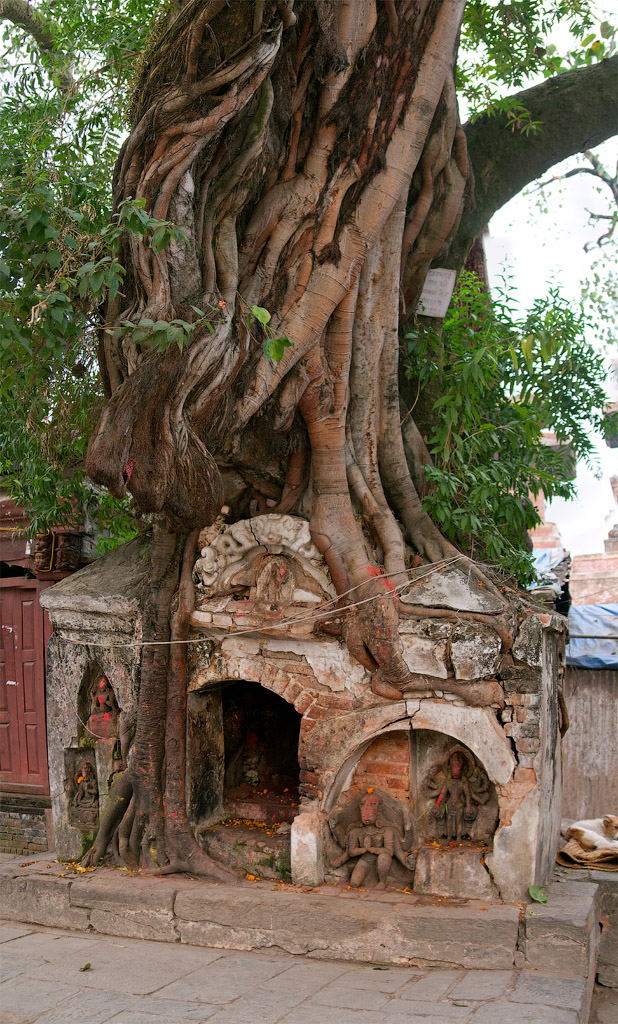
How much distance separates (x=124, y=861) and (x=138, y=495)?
270cm

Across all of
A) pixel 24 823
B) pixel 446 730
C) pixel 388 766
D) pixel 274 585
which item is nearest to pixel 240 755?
pixel 388 766

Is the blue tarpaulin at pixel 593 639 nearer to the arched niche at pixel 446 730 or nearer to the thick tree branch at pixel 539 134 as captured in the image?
the arched niche at pixel 446 730

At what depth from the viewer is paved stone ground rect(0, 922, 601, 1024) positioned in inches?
165

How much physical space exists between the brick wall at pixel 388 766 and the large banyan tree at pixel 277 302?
21.2 inches

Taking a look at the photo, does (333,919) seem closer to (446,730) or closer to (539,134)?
(446,730)

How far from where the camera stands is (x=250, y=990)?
14.9 ft

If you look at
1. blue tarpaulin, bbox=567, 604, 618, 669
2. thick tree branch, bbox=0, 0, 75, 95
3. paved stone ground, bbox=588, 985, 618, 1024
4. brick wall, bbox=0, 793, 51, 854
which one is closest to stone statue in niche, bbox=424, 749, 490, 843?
paved stone ground, bbox=588, 985, 618, 1024

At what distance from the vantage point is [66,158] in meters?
5.81

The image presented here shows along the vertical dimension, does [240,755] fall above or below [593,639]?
below

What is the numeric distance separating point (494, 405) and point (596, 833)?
3.40 m

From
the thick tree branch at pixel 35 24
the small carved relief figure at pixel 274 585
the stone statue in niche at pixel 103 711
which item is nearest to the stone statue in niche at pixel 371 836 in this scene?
the small carved relief figure at pixel 274 585

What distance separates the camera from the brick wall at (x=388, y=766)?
18.6 ft

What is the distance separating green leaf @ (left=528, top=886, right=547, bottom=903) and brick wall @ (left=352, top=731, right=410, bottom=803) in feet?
3.03

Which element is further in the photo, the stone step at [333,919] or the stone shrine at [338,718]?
the stone shrine at [338,718]
